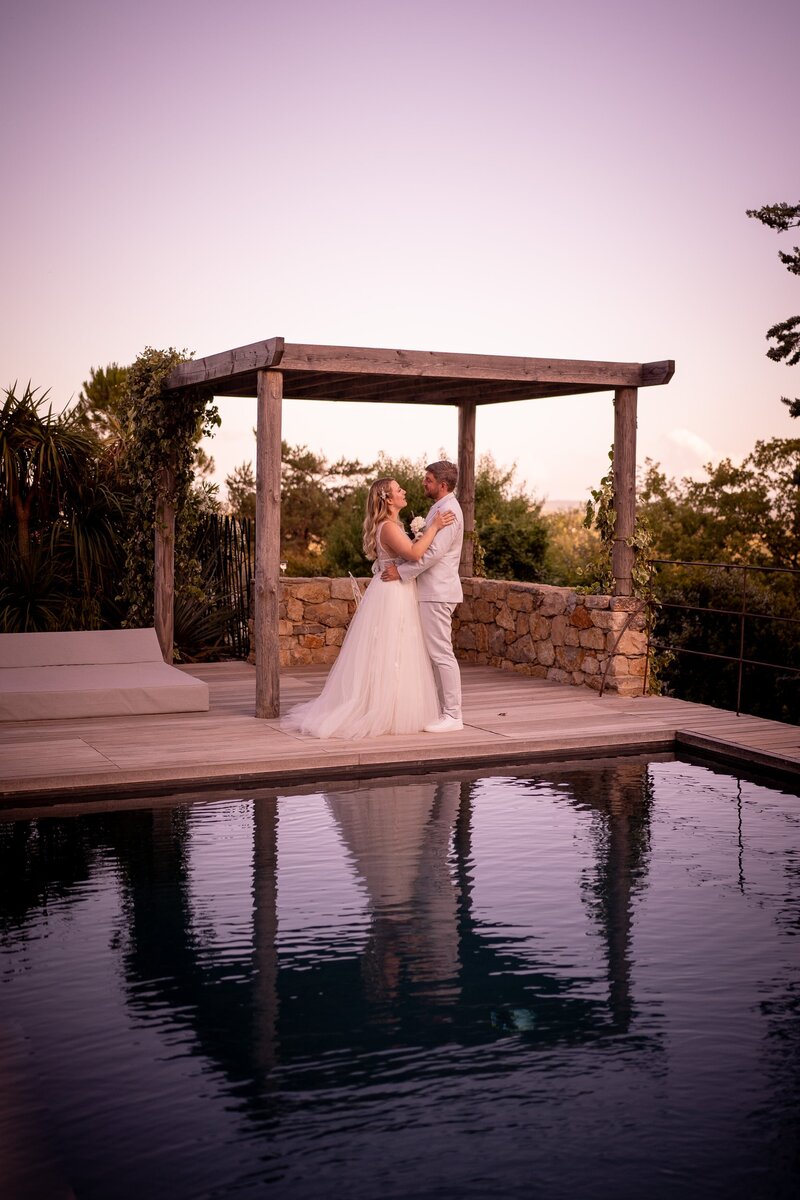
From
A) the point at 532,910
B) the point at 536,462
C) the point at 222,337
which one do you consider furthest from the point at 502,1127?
the point at 536,462

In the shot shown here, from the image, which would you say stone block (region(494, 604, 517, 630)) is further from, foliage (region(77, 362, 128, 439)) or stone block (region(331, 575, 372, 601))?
foliage (region(77, 362, 128, 439))

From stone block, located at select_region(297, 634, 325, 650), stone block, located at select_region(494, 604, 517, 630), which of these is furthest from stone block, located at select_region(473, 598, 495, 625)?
stone block, located at select_region(297, 634, 325, 650)

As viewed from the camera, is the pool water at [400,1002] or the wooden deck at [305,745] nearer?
the pool water at [400,1002]

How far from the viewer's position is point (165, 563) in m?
11.4

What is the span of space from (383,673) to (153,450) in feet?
12.4

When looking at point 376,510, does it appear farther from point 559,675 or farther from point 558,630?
point 559,675

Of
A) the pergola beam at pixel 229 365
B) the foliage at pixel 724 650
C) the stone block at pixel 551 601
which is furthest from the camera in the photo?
the foliage at pixel 724 650

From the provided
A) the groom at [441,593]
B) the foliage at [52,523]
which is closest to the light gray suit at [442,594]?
the groom at [441,593]

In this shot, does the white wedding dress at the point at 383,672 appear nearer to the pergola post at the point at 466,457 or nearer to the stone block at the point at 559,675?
the stone block at the point at 559,675

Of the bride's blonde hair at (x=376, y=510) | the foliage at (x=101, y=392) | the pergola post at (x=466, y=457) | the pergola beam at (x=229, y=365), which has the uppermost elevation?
the foliage at (x=101, y=392)

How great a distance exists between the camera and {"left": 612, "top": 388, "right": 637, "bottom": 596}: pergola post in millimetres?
10133

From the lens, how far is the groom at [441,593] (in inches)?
335

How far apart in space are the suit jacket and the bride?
0.20 ft

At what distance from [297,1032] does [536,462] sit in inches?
940
